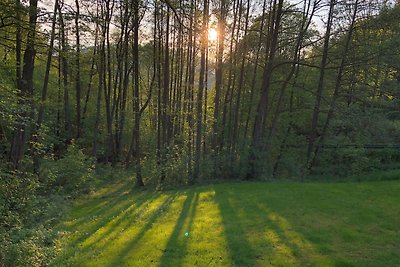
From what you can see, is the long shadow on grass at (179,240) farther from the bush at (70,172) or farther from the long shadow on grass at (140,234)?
the bush at (70,172)

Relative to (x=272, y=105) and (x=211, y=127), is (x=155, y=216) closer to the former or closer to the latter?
(x=211, y=127)

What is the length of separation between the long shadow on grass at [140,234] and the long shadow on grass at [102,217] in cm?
91

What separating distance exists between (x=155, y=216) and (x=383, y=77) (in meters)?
13.5

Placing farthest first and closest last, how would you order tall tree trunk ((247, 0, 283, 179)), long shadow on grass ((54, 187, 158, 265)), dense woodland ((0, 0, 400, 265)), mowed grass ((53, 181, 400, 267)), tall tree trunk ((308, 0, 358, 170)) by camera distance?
tall tree trunk ((308, 0, 358, 170)) → tall tree trunk ((247, 0, 283, 179)) → dense woodland ((0, 0, 400, 265)) → long shadow on grass ((54, 187, 158, 265)) → mowed grass ((53, 181, 400, 267))

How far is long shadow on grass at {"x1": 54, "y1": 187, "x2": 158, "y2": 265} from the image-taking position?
723 cm

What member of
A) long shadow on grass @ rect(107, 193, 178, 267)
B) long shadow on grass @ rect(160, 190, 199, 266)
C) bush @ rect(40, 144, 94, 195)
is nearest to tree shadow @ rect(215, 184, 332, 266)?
long shadow on grass @ rect(160, 190, 199, 266)

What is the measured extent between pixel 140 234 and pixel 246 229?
247 cm

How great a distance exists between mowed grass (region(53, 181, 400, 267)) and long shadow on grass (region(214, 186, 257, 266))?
2 cm

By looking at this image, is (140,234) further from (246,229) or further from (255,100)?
(255,100)

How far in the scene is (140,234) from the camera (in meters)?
7.64

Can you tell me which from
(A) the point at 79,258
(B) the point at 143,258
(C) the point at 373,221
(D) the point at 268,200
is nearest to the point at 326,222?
(C) the point at 373,221

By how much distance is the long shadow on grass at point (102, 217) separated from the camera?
23.7 feet

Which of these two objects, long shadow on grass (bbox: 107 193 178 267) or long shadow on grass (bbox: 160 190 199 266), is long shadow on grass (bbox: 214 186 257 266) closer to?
long shadow on grass (bbox: 160 190 199 266)

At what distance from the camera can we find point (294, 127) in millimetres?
19062
